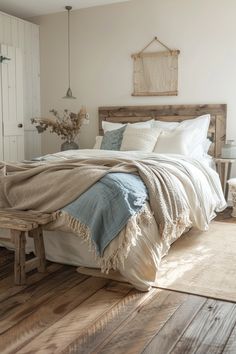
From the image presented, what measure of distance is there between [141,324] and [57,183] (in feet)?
3.48

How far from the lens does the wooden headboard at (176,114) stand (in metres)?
4.66

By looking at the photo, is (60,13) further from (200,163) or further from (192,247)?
(192,247)

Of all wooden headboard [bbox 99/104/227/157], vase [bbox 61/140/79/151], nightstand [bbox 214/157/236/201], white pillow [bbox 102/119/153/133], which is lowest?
nightstand [bbox 214/157/236/201]

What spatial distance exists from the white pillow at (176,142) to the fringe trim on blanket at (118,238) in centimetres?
Answer: 183

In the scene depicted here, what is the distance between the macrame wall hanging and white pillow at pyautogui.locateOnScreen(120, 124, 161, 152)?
0.79 meters

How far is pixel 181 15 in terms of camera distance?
15.7 feet

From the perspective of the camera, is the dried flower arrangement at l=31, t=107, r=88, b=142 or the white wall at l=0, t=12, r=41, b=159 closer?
the dried flower arrangement at l=31, t=107, r=88, b=142

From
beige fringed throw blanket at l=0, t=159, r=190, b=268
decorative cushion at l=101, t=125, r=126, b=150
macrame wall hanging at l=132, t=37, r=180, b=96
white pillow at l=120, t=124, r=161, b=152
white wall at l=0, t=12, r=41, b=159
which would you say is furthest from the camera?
white wall at l=0, t=12, r=41, b=159

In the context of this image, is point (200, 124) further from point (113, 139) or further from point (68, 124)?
point (68, 124)

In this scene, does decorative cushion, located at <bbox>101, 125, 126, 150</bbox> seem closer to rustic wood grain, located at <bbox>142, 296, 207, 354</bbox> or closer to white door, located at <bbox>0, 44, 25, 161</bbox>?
white door, located at <bbox>0, 44, 25, 161</bbox>

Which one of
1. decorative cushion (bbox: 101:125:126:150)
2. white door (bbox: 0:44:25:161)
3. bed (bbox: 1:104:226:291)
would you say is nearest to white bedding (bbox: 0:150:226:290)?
bed (bbox: 1:104:226:291)

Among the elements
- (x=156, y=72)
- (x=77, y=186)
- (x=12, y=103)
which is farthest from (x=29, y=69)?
(x=77, y=186)

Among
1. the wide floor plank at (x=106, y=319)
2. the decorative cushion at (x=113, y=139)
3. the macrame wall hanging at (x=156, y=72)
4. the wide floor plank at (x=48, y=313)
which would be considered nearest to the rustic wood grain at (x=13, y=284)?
the wide floor plank at (x=106, y=319)

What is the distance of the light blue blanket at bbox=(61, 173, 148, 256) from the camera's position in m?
2.30
